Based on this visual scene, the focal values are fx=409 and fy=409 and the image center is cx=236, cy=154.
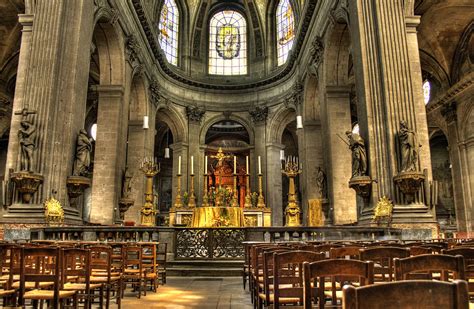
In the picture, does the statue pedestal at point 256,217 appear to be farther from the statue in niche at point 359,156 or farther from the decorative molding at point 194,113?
the decorative molding at point 194,113

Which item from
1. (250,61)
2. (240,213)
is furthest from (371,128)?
(250,61)

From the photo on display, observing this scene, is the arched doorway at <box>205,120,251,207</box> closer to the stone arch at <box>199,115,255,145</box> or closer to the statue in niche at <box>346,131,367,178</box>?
the stone arch at <box>199,115,255,145</box>

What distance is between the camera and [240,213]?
14.9 metres

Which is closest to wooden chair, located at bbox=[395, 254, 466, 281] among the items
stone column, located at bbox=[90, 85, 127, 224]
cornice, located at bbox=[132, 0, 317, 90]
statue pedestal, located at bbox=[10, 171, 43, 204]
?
statue pedestal, located at bbox=[10, 171, 43, 204]

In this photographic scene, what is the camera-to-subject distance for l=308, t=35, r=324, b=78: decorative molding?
19.0m

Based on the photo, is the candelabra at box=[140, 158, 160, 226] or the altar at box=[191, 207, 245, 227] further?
the candelabra at box=[140, 158, 160, 226]

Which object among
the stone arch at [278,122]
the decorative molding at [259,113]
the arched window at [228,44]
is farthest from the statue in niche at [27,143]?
the arched window at [228,44]

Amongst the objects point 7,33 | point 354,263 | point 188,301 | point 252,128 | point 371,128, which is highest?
point 7,33

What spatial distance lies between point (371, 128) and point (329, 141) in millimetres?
5731

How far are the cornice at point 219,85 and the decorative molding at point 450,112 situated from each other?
8722 millimetres

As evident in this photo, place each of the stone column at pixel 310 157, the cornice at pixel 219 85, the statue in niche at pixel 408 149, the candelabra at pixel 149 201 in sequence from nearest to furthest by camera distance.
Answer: the statue in niche at pixel 408 149 → the candelabra at pixel 149 201 → the cornice at pixel 219 85 → the stone column at pixel 310 157

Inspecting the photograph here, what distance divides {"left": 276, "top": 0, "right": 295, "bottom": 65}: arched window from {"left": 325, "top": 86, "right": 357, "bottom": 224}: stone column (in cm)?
1015

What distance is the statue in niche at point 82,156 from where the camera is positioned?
12.4m

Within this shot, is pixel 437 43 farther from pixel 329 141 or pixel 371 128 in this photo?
pixel 371 128
